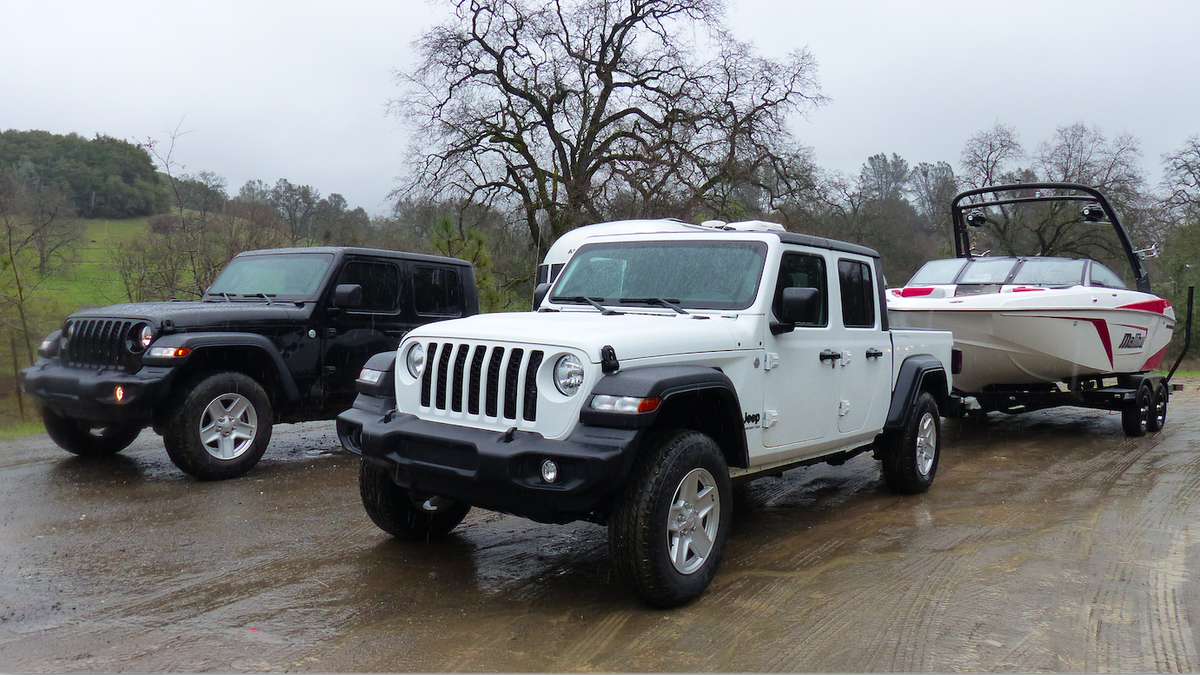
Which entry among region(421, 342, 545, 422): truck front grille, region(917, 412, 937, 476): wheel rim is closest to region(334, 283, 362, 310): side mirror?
region(421, 342, 545, 422): truck front grille

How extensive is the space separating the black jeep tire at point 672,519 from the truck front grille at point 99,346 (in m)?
4.46

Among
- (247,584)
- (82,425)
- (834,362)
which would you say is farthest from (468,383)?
(82,425)

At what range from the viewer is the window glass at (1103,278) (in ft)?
31.6

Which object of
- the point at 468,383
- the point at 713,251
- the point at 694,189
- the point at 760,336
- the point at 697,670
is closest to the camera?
the point at 697,670

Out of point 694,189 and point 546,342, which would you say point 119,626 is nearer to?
point 546,342

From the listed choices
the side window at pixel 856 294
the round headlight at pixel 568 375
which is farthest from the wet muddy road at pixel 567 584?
the side window at pixel 856 294

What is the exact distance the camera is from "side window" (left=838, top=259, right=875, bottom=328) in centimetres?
577

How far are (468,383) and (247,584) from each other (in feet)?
5.31

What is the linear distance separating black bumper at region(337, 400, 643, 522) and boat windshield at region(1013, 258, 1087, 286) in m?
7.57

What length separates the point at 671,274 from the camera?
5.15m

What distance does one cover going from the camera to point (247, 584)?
4.37m

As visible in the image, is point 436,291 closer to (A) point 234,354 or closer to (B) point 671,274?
(A) point 234,354

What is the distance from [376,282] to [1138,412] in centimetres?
858

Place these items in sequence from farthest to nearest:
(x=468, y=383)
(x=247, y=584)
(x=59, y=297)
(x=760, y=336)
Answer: (x=59, y=297) → (x=760, y=336) → (x=247, y=584) → (x=468, y=383)
